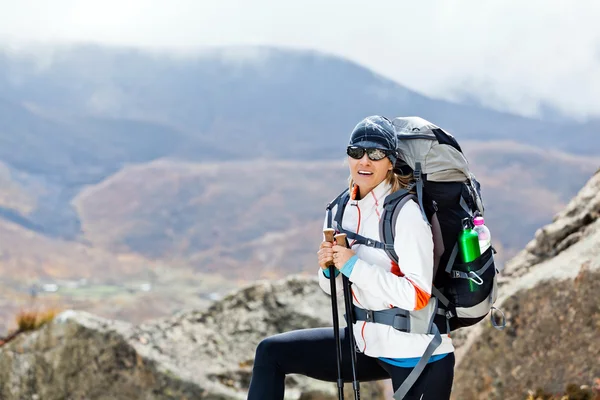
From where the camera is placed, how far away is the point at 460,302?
3.17 meters

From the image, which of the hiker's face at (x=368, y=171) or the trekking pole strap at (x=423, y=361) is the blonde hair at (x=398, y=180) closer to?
the hiker's face at (x=368, y=171)

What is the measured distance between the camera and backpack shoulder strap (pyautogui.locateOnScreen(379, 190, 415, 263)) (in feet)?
9.89

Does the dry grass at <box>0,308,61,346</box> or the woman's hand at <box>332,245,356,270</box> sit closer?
the woman's hand at <box>332,245,356,270</box>

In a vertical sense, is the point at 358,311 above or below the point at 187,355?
above

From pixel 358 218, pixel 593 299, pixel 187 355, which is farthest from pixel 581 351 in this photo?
pixel 187 355

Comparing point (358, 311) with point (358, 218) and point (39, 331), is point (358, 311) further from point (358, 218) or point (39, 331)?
point (39, 331)

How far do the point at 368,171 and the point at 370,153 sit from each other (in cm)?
8

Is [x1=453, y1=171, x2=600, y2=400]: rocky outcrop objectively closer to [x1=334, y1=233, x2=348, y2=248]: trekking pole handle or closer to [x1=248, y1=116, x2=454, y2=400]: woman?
[x1=248, y1=116, x2=454, y2=400]: woman

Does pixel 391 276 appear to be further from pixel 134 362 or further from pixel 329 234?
pixel 134 362

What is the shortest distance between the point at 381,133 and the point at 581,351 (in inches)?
120

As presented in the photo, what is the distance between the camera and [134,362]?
631cm

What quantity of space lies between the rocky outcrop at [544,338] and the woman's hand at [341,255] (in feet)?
9.58

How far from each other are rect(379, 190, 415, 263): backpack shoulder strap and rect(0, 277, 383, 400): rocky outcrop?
3553 millimetres

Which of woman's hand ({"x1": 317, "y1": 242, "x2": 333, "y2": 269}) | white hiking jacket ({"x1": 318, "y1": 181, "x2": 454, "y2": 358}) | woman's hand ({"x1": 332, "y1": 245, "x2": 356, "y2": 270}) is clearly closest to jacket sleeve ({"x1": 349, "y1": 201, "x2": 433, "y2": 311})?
white hiking jacket ({"x1": 318, "y1": 181, "x2": 454, "y2": 358})
